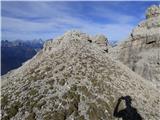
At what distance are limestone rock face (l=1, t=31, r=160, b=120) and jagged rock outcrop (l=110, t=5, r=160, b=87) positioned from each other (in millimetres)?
25853

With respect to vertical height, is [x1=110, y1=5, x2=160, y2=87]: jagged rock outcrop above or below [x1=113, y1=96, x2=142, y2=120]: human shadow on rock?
above

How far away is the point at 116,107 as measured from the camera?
117 feet

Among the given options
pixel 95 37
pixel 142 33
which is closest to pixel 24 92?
pixel 95 37

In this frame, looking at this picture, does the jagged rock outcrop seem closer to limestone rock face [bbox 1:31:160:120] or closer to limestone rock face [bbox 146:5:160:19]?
limestone rock face [bbox 146:5:160:19]

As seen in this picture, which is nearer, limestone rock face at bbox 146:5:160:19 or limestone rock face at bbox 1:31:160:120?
limestone rock face at bbox 1:31:160:120

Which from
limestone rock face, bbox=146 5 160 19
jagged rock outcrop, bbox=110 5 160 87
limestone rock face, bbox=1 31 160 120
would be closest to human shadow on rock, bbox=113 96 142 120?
limestone rock face, bbox=1 31 160 120

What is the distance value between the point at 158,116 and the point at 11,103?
18697 mm

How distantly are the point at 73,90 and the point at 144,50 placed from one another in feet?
165

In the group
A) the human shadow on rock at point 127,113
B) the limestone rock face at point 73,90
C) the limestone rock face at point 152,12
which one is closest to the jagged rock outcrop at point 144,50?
the limestone rock face at point 152,12

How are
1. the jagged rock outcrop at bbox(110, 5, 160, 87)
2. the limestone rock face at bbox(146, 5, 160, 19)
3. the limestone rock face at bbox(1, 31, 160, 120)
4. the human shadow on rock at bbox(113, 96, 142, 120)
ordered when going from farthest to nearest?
the limestone rock face at bbox(146, 5, 160, 19) < the jagged rock outcrop at bbox(110, 5, 160, 87) < the human shadow on rock at bbox(113, 96, 142, 120) < the limestone rock face at bbox(1, 31, 160, 120)

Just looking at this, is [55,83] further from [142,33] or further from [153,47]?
[142,33]

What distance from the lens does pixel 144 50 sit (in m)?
82.4

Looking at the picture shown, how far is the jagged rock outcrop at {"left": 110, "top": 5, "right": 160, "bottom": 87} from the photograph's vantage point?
234 ft

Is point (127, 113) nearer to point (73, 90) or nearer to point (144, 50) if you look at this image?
point (73, 90)
